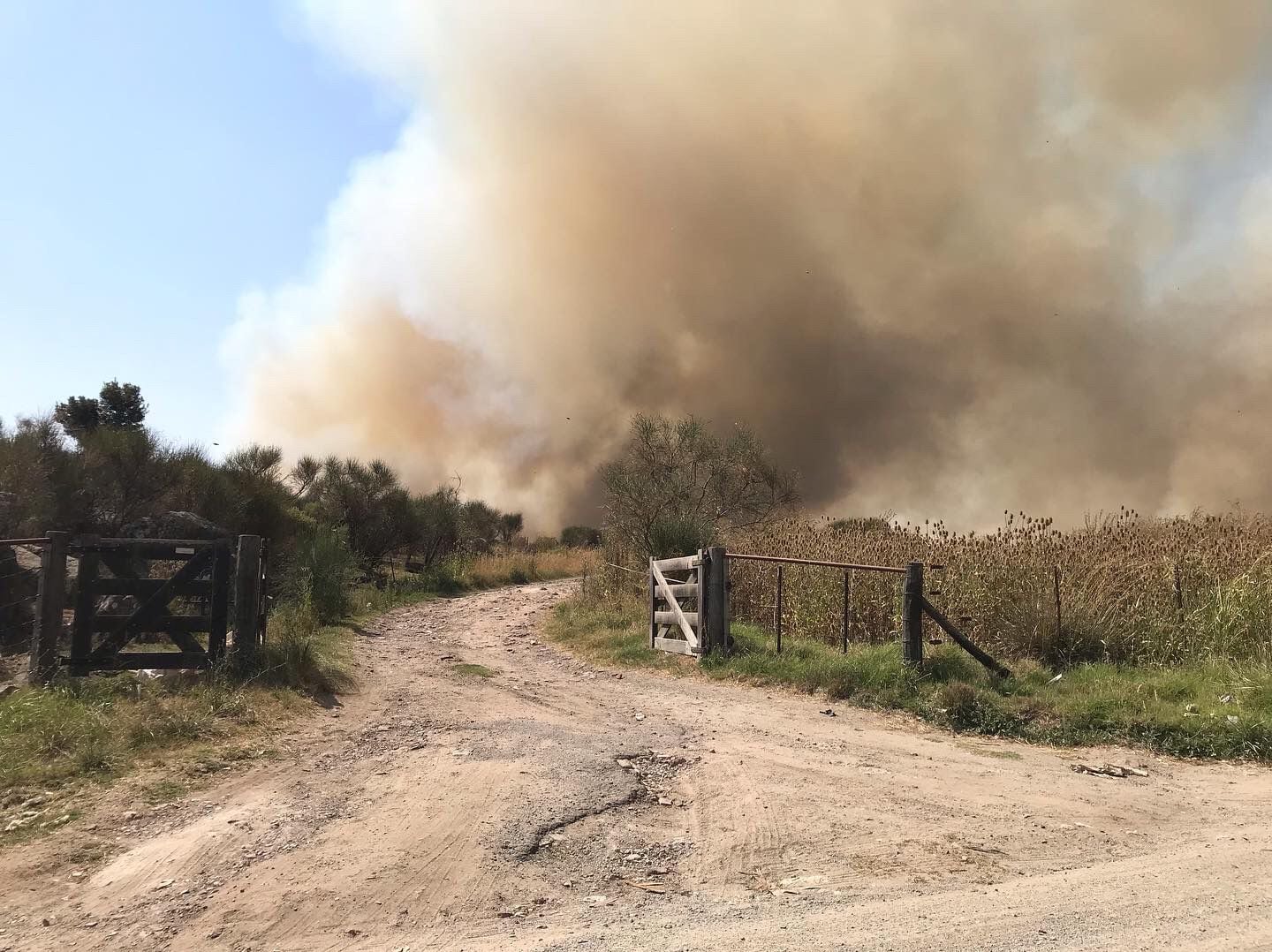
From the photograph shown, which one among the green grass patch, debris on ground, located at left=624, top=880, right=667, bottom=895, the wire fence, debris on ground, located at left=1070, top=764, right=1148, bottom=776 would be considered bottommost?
the green grass patch

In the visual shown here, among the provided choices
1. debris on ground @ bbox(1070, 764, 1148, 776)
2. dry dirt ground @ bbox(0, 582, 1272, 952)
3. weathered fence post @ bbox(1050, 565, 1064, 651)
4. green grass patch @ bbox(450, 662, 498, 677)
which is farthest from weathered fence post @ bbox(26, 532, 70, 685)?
weathered fence post @ bbox(1050, 565, 1064, 651)

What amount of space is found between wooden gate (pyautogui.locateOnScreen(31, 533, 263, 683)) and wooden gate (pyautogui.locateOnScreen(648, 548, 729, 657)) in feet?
20.5

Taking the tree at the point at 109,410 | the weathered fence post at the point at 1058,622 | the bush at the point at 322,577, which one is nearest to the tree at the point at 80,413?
the tree at the point at 109,410

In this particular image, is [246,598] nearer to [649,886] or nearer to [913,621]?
[649,886]

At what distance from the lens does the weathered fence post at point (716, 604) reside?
12469 millimetres

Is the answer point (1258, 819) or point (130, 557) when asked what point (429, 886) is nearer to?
point (1258, 819)

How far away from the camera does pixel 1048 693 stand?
30.0 ft

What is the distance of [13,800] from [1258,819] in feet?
28.1

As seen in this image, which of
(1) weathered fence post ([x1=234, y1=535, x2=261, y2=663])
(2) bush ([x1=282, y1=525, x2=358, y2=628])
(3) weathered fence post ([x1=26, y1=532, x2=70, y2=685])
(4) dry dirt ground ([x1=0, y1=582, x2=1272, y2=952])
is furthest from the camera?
(2) bush ([x1=282, y1=525, x2=358, y2=628])

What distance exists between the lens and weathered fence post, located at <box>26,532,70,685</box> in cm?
859

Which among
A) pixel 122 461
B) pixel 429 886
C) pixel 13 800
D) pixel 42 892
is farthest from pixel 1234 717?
pixel 122 461

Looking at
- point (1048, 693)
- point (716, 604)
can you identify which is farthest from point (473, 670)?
point (1048, 693)

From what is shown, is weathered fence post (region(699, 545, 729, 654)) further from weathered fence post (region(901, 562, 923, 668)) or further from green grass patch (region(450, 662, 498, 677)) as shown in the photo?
green grass patch (region(450, 662, 498, 677))

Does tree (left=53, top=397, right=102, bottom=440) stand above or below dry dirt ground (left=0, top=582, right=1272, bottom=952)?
above
